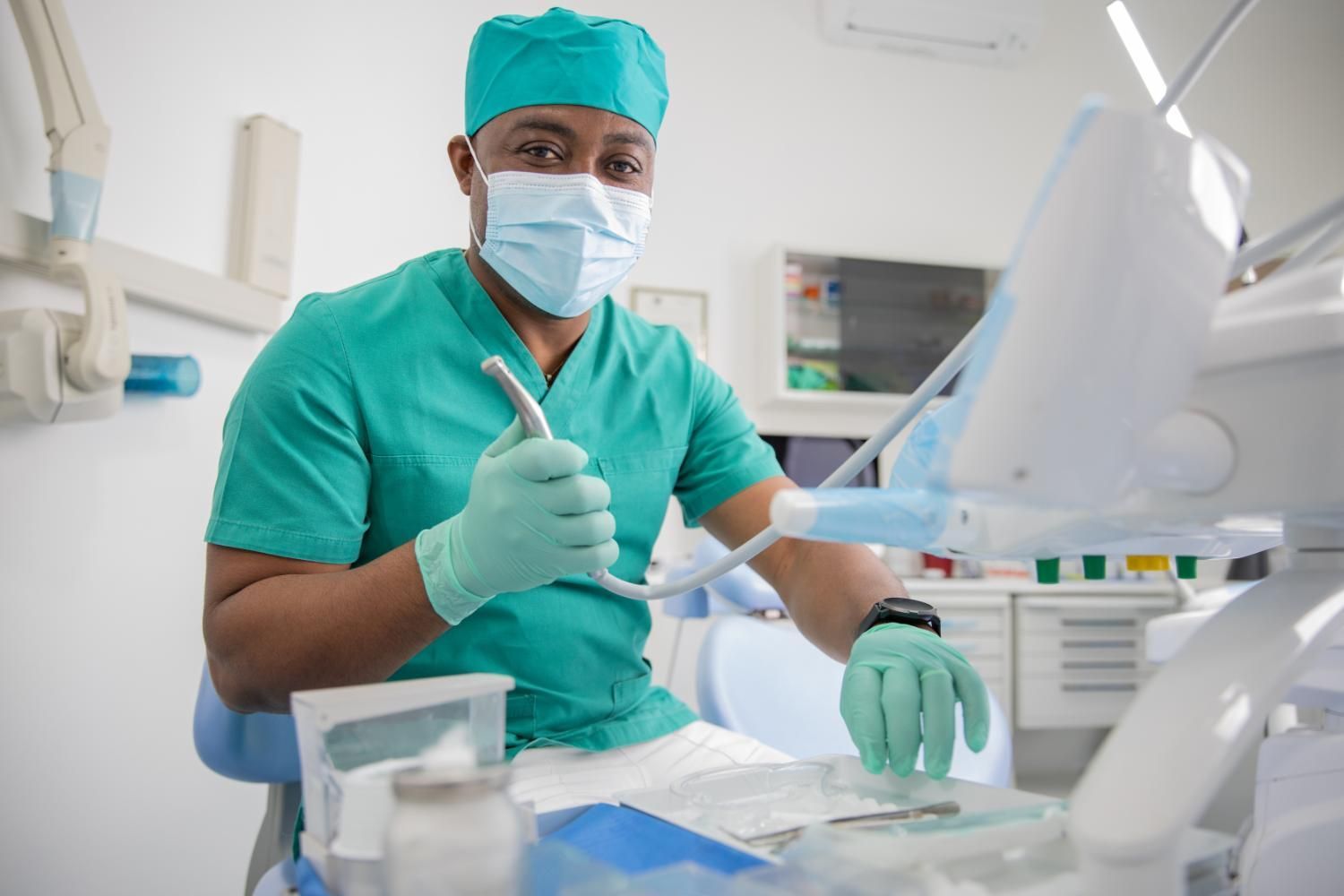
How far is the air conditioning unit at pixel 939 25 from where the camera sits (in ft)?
10.1

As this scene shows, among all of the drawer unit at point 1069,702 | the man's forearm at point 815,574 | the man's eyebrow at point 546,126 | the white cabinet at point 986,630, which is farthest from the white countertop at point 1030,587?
the man's eyebrow at point 546,126

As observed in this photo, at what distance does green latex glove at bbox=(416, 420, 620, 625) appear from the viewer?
744 millimetres

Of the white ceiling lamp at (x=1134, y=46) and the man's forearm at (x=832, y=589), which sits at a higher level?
the white ceiling lamp at (x=1134, y=46)

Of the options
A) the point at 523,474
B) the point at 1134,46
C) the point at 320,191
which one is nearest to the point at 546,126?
the point at 523,474

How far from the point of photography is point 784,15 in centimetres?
322

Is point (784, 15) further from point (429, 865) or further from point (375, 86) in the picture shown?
point (429, 865)

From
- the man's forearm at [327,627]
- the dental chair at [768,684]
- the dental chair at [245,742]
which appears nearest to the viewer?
the man's forearm at [327,627]

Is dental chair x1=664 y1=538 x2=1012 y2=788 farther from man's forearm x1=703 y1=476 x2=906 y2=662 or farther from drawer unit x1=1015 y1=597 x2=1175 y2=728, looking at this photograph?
drawer unit x1=1015 y1=597 x2=1175 y2=728

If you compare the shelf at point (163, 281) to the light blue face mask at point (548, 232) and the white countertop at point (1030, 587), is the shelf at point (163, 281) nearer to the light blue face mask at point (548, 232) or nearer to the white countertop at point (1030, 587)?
the light blue face mask at point (548, 232)

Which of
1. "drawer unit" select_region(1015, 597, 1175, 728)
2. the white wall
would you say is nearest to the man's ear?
the white wall

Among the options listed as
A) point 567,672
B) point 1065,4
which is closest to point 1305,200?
point 1065,4

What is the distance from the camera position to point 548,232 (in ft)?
3.63

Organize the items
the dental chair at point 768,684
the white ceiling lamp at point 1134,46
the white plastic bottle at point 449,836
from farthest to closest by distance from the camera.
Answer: the dental chair at point 768,684
the white ceiling lamp at point 1134,46
the white plastic bottle at point 449,836

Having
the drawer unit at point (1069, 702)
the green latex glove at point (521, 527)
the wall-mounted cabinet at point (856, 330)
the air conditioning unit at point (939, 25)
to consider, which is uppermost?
the air conditioning unit at point (939, 25)
